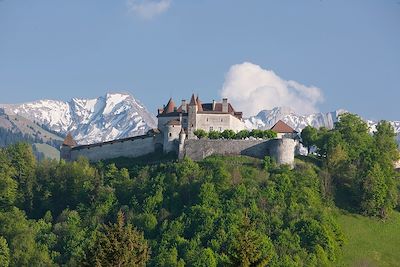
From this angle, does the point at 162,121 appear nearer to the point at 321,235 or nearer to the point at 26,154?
the point at 26,154

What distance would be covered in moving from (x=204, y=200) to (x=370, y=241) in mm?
21414

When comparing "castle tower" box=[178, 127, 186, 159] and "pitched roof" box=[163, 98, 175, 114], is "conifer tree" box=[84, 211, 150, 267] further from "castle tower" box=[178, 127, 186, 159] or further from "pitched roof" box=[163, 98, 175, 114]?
"pitched roof" box=[163, 98, 175, 114]

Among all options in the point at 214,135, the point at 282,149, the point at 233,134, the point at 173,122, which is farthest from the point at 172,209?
the point at 282,149

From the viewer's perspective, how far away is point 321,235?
99125mm

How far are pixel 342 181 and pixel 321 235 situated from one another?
59.1 feet

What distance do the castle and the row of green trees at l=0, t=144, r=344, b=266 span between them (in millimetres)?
2133

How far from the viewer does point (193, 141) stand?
112 meters

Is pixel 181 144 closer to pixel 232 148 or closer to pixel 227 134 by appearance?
pixel 227 134

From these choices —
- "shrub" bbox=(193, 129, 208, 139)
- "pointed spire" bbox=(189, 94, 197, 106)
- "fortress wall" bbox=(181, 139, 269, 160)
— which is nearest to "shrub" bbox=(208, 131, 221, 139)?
"shrub" bbox=(193, 129, 208, 139)

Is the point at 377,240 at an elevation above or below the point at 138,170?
below

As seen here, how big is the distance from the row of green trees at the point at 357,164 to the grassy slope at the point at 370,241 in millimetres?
2395

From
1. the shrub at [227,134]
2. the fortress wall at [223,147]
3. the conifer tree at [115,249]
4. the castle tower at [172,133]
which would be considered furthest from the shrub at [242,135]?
the conifer tree at [115,249]

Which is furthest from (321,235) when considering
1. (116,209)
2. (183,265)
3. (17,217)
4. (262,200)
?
(17,217)

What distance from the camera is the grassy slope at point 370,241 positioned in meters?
99.8
